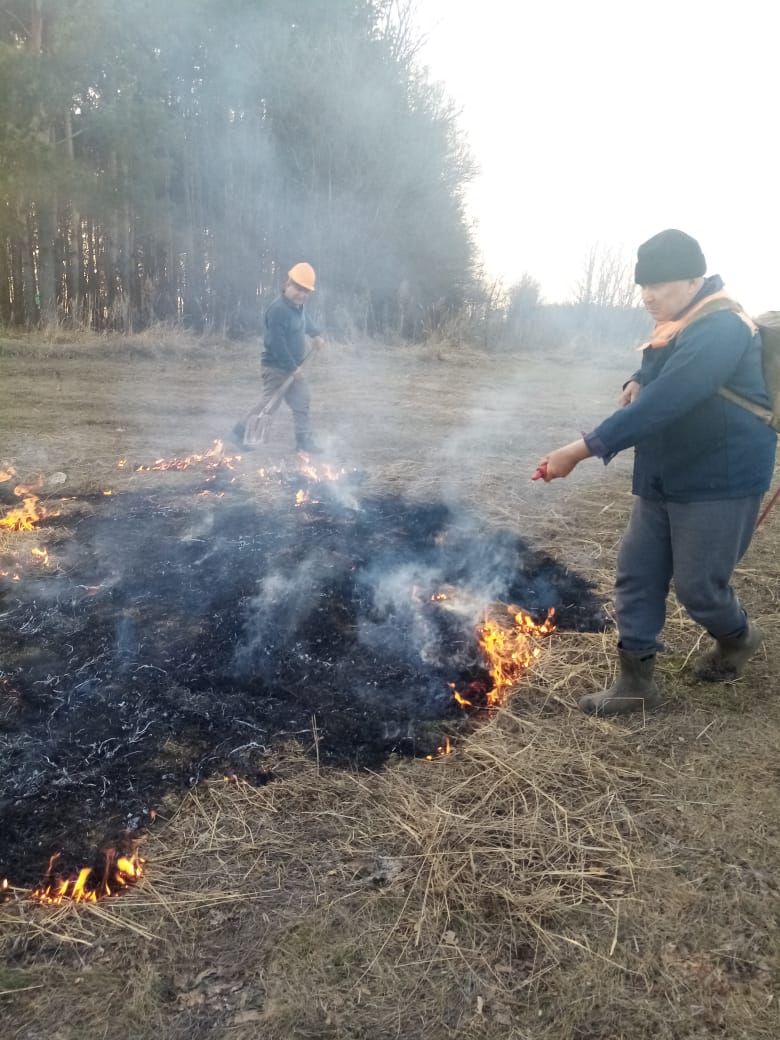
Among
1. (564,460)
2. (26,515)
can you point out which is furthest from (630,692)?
(26,515)

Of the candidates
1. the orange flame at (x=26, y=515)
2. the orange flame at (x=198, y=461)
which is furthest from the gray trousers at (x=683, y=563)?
the orange flame at (x=198, y=461)

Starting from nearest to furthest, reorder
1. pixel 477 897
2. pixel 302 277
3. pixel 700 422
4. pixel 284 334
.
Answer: pixel 477 897
pixel 700 422
pixel 302 277
pixel 284 334

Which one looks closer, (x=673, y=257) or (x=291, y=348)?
(x=673, y=257)

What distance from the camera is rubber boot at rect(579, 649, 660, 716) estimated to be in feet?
9.82

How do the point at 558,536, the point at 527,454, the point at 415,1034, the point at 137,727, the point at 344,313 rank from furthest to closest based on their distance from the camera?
the point at 344,313 < the point at 527,454 < the point at 558,536 < the point at 137,727 < the point at 415,1034

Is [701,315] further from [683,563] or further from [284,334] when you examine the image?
[284,334]

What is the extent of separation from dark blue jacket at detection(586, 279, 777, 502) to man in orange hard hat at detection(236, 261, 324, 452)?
4.93 metres

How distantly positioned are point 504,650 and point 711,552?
46.6 inches

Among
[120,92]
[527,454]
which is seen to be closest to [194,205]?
[120,92]

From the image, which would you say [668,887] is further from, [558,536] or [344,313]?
[344,313]

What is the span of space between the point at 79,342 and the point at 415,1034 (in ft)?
42.5

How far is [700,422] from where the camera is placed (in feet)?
8.64

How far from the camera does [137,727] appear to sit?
2812mm

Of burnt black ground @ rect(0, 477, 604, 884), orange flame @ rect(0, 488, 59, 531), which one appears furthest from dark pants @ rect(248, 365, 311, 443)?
orange flame @ rect(0, 488, 59, 531)
